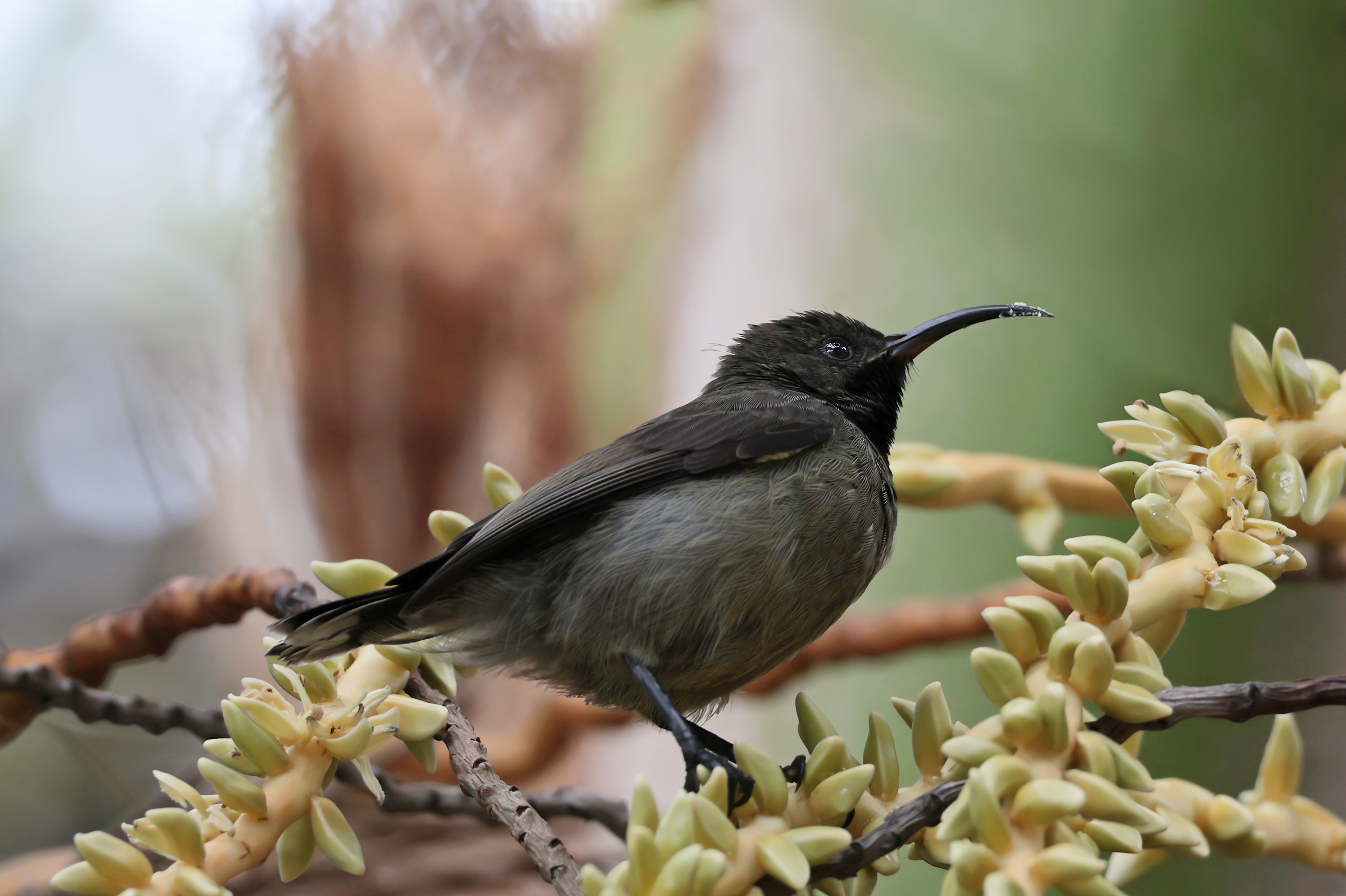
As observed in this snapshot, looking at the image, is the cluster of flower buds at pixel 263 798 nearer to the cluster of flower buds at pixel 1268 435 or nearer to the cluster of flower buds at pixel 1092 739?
the cluster of flower buds at pixel 1092 739

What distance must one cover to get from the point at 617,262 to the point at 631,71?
255 mm

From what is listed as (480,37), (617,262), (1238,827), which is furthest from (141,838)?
(480,37)

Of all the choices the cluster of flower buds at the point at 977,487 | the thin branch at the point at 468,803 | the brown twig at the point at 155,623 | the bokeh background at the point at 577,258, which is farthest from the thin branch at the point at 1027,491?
the brown twig at the point at 155,623

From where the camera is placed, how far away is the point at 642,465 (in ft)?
2.41

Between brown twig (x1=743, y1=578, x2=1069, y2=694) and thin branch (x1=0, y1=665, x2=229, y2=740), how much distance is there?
507mm

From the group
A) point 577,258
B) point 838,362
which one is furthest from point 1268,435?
point 577,258

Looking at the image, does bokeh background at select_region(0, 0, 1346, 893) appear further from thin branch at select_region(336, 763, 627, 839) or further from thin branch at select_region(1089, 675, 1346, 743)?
thin branch at select_region(1089, 675, 1346, 743)

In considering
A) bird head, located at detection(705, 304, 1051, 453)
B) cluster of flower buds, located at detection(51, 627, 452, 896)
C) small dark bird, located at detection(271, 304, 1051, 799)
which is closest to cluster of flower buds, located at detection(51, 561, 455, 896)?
cluster of flower buds, located at detection(51, 627, 452, 896)

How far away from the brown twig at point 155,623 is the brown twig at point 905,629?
455mm

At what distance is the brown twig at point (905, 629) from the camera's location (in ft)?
2.98

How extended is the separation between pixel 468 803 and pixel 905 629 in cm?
45

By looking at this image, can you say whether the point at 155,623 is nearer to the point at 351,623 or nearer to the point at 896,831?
the point at 351,623

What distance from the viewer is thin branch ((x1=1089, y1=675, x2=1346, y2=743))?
458 millimetres

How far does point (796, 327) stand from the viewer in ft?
3.17
